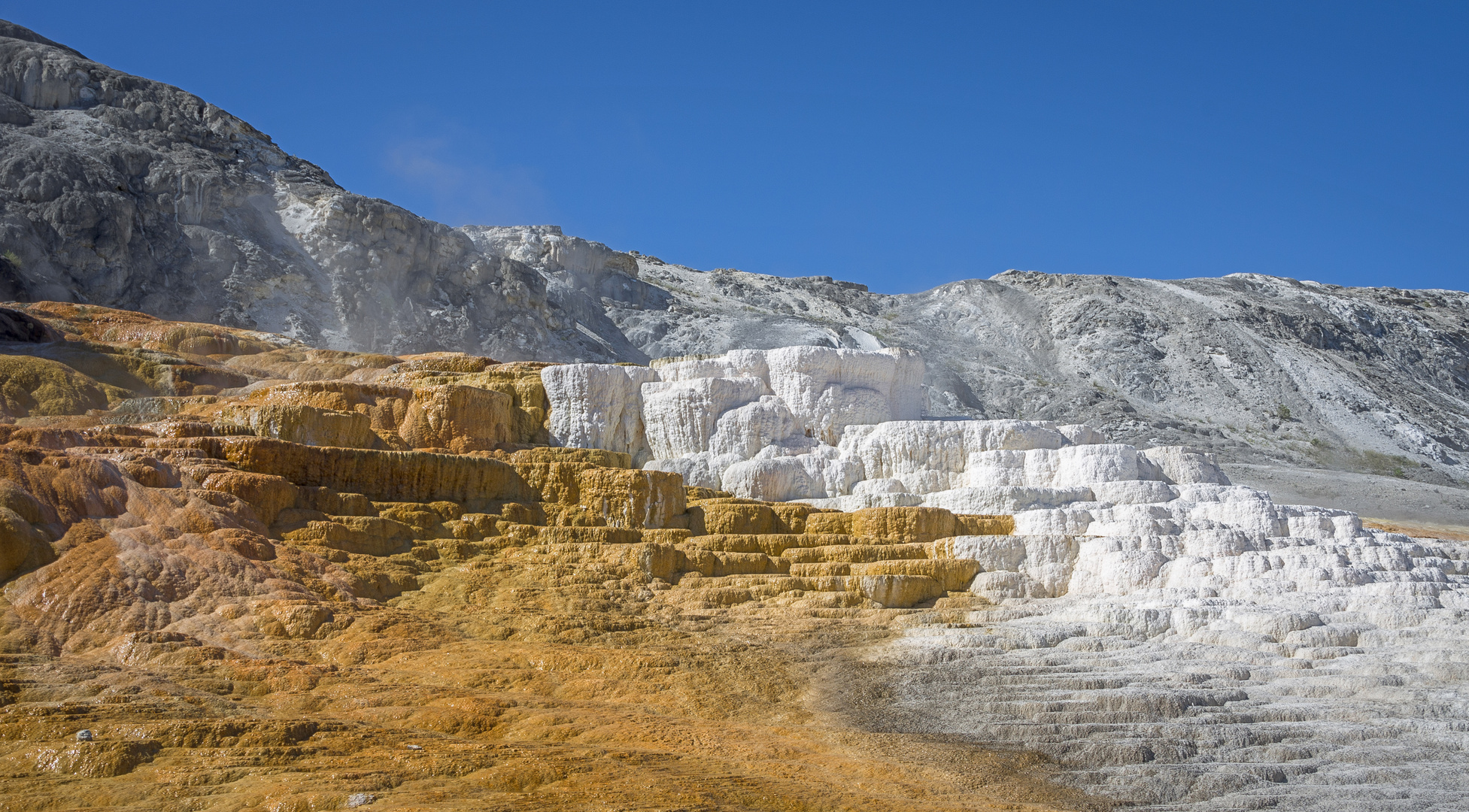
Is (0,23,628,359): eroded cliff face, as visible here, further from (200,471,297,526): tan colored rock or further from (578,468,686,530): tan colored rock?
(578,468,686,530): tan colored rock

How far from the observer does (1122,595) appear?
647 inches

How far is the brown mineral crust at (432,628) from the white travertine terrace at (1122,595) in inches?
Result: 37.5

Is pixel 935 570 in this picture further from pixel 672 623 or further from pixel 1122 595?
pixel 672 623

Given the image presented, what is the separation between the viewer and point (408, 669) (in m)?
12.4

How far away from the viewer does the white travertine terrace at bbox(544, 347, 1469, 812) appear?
36.2 feet

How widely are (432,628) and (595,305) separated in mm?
42890

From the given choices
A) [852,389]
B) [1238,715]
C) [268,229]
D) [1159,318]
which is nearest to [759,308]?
[1159,318]

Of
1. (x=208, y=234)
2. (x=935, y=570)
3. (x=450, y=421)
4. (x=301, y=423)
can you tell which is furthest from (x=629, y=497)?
(x=208, y=234)

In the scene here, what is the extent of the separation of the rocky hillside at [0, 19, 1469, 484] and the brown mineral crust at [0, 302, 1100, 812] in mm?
19130

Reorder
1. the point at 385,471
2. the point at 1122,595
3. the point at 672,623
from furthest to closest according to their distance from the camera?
the point at 385,471, the point at 1122,595, the point at 672,623

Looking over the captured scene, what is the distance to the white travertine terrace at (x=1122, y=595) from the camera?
11.0 metres

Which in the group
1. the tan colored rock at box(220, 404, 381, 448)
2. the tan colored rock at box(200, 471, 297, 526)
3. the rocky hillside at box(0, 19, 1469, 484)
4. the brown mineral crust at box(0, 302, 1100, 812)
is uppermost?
the rocky hillside at box(0, 19, 1469, 484)

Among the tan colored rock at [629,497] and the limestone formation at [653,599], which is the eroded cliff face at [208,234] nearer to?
the limestone formation at [653,599]

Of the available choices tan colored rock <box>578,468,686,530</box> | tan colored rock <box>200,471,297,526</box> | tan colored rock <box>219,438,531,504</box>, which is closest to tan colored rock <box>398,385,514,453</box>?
tan colored rock <box>219,438,531,504</box>
